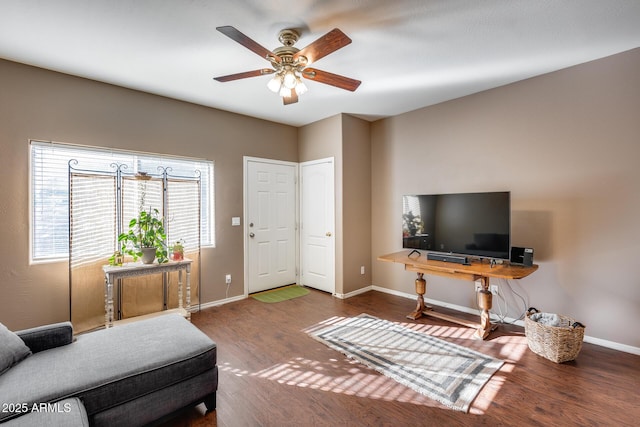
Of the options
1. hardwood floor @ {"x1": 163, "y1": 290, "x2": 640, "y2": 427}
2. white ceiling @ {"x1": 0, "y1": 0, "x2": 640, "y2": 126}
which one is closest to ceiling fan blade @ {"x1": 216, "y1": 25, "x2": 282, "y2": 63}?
white ceiling @ {"x1": 0, "y1": 0, "x2": 640, "y2": 126}

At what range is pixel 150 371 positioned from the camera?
1.69 meters

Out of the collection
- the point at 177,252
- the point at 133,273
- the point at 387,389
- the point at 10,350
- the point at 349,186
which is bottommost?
the point at 387,389

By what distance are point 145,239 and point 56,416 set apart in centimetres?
222

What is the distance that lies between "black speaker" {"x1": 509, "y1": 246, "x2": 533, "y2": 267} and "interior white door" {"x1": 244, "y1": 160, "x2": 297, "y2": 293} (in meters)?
3.10

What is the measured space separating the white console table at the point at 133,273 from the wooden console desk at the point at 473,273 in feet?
7.85

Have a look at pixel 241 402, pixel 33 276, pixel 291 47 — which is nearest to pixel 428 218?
pixel 291 47

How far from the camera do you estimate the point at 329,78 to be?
2.52 metres

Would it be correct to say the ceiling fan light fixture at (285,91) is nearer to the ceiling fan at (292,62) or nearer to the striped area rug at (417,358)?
the ceiling fan at (292,62)

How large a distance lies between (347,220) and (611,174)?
9.40ft

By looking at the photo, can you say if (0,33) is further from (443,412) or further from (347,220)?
(443,412)

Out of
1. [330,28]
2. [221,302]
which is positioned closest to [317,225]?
[221,302]

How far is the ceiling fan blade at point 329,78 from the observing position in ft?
7.87

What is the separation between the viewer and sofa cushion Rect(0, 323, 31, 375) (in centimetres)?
159

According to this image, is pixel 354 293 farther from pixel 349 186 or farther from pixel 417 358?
pixel 417 358
